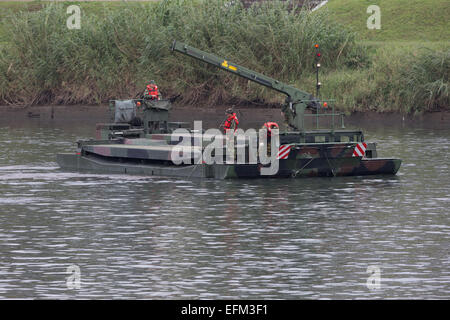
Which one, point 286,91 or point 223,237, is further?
point 286,91

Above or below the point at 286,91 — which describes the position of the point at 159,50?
above

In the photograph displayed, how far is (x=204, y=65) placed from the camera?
6012 centimetres

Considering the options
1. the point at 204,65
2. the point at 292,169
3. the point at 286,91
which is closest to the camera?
the point at 292,169

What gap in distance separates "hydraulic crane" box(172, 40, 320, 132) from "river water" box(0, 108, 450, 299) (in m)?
3.14

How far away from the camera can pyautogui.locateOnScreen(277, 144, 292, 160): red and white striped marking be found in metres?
29.9

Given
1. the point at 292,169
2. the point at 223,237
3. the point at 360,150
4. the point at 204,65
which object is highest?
the point at 204,65

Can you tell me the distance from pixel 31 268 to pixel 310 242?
5.03 meters

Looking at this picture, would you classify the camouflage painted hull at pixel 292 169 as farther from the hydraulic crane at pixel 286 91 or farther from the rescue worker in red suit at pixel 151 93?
the rescue worker in red suit at pixel 151 93

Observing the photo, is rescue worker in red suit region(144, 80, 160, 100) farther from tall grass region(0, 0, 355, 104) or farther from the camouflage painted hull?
tall grass region(0, 0, 355, 104)

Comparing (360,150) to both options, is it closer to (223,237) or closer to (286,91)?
(286,91)

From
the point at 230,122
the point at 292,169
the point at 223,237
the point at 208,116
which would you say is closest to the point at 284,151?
the point at 292,169

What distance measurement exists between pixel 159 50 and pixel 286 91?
86.9 feet

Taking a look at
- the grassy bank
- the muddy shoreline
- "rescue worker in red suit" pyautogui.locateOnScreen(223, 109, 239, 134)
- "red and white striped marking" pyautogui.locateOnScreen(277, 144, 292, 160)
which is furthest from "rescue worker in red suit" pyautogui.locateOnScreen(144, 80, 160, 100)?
the grassy bank

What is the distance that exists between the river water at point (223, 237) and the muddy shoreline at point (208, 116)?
77.2ft
